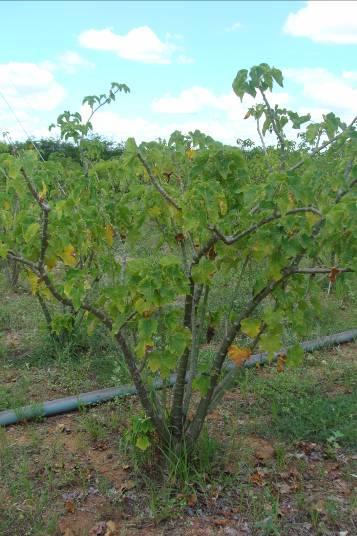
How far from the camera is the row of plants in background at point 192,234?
2.10 m

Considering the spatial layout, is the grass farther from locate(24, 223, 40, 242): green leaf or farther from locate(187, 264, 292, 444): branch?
locate(24, 223, 40, 242): green leaf

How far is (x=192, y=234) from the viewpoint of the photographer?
250cm

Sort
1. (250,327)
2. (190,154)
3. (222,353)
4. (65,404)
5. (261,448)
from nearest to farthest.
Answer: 1. (250,327)
2. (190,154)
3. (222,353)
4. (261,448)
5. (65,404)

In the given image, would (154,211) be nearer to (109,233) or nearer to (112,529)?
(109,233)

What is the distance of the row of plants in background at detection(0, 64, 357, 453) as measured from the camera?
2.10 m

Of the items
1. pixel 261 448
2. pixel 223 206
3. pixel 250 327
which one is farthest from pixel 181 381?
pixel 223 206

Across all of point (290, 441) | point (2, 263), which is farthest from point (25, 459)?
point (2, 263)

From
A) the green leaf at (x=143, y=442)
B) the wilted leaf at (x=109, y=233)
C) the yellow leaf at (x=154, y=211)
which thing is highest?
the yellow leaf at (x=154, y=211)

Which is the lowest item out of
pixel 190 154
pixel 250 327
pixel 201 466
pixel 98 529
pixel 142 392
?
pixel 98 529

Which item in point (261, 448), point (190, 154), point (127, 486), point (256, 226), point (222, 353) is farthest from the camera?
point (261, 448)

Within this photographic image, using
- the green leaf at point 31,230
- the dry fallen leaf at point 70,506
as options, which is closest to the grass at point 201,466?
the dry fallen leaf at point 70,506

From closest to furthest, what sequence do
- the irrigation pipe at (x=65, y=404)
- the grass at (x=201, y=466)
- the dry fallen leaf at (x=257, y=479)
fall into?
the grass at (x=201, y=466) < the dry fallen leaf at (x=257, y=479) < the irrigation pipe at (x=65, y=404)

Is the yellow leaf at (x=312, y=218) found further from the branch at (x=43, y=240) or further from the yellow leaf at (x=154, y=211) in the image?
the branch at (x=43, y=240)

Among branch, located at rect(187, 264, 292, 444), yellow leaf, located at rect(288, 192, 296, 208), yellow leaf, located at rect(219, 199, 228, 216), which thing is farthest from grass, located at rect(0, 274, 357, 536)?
yellow leaf, located at rect(219, 199, 228, 216)
